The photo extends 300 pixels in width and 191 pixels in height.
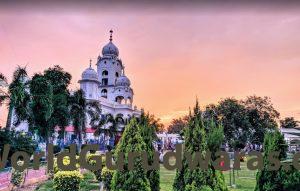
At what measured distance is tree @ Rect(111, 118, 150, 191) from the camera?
852 cm

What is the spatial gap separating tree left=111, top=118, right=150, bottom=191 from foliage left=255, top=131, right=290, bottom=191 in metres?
3.19

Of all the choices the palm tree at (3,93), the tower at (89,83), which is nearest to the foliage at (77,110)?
the palm tree at (3,93)

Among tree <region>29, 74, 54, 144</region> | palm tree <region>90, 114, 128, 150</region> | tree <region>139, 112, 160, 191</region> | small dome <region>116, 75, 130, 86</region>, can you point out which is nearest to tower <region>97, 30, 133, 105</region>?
small dome <region>116, 75, 130, 86</region>

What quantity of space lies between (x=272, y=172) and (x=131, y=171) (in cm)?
379

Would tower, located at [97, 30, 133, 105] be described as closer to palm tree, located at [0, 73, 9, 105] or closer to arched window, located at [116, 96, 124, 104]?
arched window, located at [116, 96, 124, 104]

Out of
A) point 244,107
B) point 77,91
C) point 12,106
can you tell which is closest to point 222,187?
point 12,106

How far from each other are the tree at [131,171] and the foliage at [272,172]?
3.19 meters

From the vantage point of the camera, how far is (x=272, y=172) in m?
9.33

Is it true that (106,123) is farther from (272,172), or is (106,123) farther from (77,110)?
(272,172)

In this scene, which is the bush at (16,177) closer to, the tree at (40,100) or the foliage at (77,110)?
the tree at (40,100)

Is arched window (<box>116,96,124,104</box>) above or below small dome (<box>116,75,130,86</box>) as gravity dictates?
below

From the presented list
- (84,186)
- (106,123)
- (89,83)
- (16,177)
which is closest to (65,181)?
(16,177)

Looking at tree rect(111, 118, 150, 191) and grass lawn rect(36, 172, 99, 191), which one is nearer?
tree rect(111, 118, 150, 191)

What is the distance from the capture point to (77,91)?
40.8 meters
